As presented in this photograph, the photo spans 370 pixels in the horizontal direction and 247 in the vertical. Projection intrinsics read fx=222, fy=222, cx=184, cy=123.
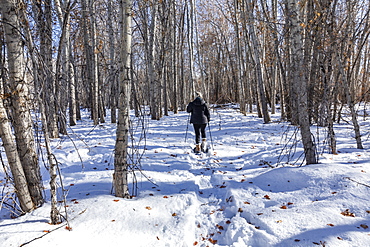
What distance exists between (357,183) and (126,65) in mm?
4112

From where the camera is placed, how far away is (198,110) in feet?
23.3

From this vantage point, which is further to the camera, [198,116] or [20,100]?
[198,116]

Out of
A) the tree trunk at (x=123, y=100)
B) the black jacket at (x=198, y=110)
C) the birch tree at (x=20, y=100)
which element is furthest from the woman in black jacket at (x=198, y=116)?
the birch tree at (x=20, y=100)

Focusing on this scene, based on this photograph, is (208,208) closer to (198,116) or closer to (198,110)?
(198,116)

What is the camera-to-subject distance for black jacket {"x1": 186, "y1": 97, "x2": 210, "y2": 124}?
23.1ft

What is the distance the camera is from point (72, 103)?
35.3 ft

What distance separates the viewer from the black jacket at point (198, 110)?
7.04 meters

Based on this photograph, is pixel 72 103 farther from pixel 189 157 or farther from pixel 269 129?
pixel 269 129

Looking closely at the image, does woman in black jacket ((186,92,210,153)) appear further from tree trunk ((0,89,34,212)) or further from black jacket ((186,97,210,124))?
tree trunk ((0,89,34,212))

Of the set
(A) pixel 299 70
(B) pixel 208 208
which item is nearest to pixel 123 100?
(B) pixel 208 208

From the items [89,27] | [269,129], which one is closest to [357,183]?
[269,129]

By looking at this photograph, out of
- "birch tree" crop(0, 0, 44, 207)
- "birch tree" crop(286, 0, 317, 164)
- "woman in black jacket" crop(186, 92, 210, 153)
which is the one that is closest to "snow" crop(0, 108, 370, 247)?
"birch tree" crop(0, 0, 44, 207)

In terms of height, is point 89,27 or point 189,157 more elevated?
point 89,27

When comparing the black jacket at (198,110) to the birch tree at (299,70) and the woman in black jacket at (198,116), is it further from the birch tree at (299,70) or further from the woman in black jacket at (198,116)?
the birch tree at (299,70)
